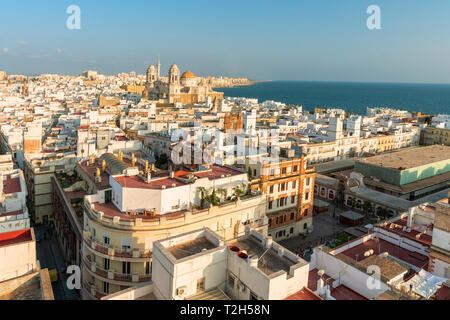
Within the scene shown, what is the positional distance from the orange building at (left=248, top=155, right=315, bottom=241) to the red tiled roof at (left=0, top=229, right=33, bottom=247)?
2137cm

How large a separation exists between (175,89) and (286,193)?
118955 millimetres

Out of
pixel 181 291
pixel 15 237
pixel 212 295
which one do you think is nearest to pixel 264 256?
pixel 212 295

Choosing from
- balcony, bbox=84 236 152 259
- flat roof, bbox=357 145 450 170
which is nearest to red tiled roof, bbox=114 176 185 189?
balcony, bbox=84 236 152 259

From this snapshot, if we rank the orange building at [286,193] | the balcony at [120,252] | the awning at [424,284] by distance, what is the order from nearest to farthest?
1. the awning at [424,284]
2. the balcony at [120,252]
3. the orange building at [286,193]

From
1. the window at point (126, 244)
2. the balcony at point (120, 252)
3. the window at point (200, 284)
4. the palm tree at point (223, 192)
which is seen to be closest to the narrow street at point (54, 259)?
the balcony at point (120, 252)

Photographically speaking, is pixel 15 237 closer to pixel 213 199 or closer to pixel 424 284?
pixel 213 199

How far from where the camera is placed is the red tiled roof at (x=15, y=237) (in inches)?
979

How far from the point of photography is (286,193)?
41.4 m

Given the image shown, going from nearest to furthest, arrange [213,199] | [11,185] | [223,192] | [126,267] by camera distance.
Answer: [126,267] < [213,199] < [223,192] < [11,185]

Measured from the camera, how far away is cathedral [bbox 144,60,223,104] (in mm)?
152000

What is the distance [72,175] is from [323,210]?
3439 centimetres

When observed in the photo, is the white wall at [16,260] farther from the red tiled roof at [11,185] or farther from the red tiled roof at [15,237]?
the red tiled roof at [11,185]

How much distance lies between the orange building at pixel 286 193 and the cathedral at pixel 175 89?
101751 millimetres
